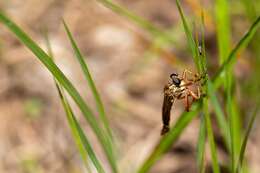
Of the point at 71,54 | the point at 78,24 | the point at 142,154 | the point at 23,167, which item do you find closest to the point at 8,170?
the point at 23,167

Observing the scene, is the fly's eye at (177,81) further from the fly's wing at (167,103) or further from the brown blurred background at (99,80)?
the brown blurred background at (99,80)

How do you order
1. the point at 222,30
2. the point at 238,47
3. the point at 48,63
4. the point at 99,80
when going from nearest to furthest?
1. the point at 48,63
2. the point at 238,47
3. the point at 222,30
4. the point at 99,80

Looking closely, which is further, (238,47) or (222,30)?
(222,30)

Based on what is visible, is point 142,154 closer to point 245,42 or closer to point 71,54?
point 71,54

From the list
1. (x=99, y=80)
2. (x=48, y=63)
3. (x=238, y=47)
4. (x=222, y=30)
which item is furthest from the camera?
(x=99, y=80)

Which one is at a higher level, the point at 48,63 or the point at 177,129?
the point at 48,63

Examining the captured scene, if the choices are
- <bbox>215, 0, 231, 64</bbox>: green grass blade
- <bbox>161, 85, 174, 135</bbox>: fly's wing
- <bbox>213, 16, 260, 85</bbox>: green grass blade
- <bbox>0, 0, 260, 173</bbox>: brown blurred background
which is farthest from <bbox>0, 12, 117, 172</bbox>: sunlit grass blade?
<bbox>0, 0, 260, 173</bbox>: brown blurred background

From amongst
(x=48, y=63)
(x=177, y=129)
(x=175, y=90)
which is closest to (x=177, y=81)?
(x=175, y=90)

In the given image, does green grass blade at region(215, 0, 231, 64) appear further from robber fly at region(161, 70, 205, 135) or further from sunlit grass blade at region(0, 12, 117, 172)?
sunlit grass blade at region(0, 12, 117, 172)

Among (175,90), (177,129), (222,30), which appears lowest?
(177,129)

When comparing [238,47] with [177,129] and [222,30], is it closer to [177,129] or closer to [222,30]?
[177,129]
